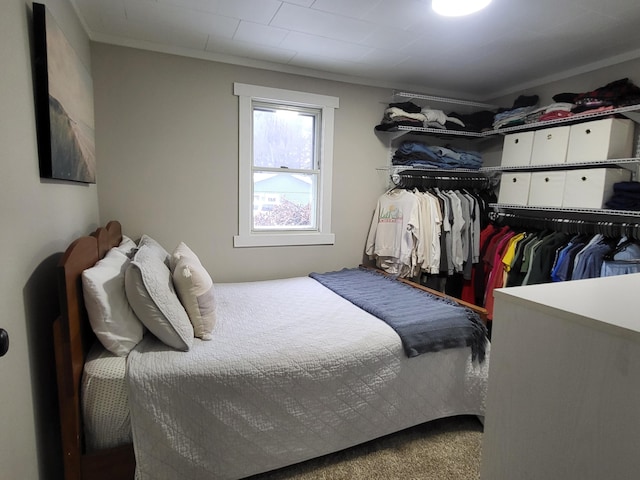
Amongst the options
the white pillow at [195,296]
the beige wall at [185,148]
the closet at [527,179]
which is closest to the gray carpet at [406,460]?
the white pillow at [195,296]

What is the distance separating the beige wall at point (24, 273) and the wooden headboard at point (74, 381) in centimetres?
10

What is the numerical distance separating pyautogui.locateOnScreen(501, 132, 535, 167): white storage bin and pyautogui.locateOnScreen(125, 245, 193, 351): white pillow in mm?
2909

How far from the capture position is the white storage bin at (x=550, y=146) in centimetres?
261

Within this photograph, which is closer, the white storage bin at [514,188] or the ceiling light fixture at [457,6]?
the ceiling light fixture at [457,6]

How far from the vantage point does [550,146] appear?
2.71 m

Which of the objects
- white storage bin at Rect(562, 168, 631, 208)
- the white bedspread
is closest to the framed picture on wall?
the white bedspread

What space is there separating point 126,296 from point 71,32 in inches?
60.1

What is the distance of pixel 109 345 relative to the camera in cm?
142

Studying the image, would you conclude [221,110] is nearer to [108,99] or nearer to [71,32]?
[108,99]

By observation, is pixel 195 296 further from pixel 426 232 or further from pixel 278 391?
pixel 426 232

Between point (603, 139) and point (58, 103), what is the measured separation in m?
3.20

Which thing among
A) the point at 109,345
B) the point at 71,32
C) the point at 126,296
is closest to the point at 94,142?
the point at 71,32

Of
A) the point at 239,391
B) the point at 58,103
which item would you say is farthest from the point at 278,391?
the point at 58,103

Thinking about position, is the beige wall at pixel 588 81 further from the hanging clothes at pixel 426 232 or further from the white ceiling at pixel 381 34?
the hanging clothes at pixel 426 232
